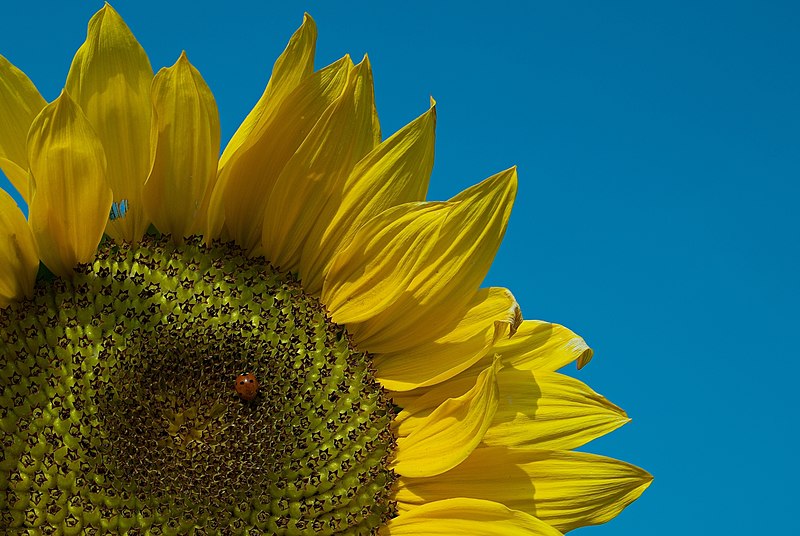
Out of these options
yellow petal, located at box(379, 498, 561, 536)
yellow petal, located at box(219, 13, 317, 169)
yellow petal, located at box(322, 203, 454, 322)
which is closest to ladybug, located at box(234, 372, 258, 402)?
yellow petal, located at box(322, 203, 454, 322)

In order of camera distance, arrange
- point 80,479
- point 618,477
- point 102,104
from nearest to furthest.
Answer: point 80,479 < point 102,104 < point 618,477

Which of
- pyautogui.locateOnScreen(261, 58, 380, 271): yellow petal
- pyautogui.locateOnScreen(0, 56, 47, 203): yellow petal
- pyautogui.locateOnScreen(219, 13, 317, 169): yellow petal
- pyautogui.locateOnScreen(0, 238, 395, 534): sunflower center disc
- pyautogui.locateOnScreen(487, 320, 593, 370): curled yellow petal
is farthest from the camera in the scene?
pyautogui.locateOnScreen(487, 320, 593, 370): curled yellow petal

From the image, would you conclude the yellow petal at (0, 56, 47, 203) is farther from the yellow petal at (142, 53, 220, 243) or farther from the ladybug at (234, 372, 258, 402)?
the ladybug at (234, 372, 258, 402)

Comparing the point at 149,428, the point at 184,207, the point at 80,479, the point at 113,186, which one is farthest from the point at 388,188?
the point at 80,479

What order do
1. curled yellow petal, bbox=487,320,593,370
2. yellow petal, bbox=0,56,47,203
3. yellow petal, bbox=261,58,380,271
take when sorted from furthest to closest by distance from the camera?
curled yellow petal, bbox=487,320,593,370, yellow petal, bbox=261,58,380,271, yellow petal, bbox=0,56,47,203

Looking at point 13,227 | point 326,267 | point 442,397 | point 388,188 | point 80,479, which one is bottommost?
point 80,479

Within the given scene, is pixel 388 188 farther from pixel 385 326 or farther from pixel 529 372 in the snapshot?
pixel 529 372
